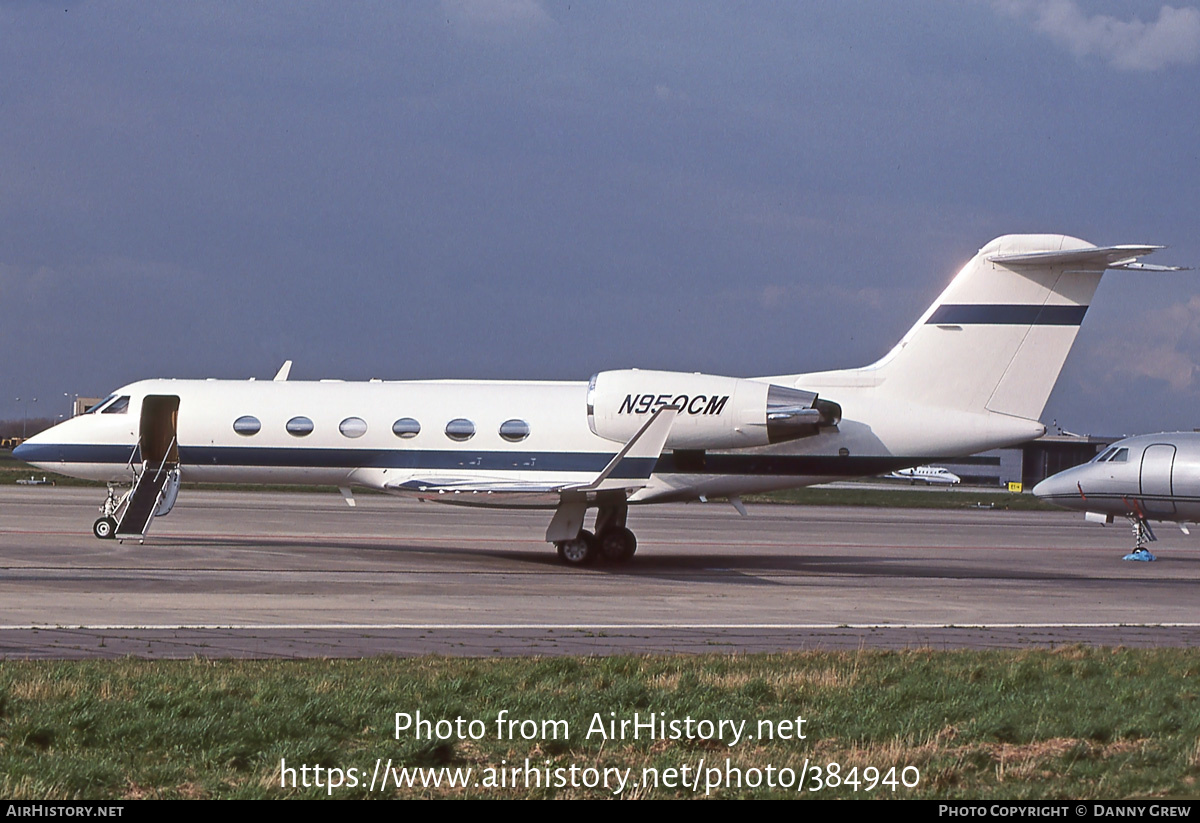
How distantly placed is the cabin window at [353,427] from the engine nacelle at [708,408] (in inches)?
176

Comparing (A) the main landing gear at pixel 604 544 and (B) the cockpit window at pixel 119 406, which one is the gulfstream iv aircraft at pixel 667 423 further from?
(B) the cockpit window at pixel 119 406

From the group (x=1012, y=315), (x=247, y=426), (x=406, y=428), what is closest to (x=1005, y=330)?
(x=1012, y=315)

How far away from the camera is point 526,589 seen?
60.0 feet

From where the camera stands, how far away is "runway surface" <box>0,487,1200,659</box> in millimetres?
12891

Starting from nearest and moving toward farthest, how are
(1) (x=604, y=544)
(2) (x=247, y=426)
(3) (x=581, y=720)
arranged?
(3) (x=581, y=720) → (1) (x=604, y=544) → (2) (x=247, y=426)

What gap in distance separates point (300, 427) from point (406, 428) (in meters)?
2.07

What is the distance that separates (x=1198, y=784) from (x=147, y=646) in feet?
29.2

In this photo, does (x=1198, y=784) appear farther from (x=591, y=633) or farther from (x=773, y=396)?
(x=773, y=396)

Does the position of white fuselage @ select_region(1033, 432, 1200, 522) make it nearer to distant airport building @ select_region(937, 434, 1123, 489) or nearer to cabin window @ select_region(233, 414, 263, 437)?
cabin window @ select_region(233, 414, 263, 437)

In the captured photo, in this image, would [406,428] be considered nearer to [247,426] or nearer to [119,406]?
[247,426]

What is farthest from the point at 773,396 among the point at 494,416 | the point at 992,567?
the point at 992,567

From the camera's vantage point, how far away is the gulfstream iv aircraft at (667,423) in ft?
70.6

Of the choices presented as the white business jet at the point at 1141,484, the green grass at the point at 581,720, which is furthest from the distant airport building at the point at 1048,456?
the green grass at the point at 581,720

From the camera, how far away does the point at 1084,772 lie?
7.09m
